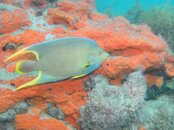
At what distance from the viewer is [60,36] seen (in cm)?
342

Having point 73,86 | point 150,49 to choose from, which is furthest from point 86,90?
point 150,49

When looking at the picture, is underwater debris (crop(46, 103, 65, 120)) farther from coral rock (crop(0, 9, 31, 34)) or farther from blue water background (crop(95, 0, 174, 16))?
blue water background (crop(95, 0, 174, 16))

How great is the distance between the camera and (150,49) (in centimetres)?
363

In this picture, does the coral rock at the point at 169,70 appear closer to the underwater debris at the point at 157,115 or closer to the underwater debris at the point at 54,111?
the underwater debris at the point at 157,115

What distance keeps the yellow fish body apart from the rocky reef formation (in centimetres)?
80

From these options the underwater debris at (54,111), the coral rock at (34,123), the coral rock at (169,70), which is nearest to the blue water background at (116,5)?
the coral rock at (169,70)

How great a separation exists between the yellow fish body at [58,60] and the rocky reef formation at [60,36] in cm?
80

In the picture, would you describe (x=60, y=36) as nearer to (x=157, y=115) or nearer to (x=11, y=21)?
(x=11, y=21)

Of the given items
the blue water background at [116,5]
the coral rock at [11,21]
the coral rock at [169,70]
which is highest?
the coral rock at [11,21]

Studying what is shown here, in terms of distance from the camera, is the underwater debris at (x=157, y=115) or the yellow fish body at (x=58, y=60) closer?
the yellow fish body at (x=58, y=60)

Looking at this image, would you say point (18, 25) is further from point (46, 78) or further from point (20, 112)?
point (46, 78)

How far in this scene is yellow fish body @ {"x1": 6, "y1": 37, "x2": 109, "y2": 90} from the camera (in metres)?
2.24

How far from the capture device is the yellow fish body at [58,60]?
2.24 meters

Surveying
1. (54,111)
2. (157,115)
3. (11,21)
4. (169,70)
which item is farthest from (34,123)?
(169,70)
